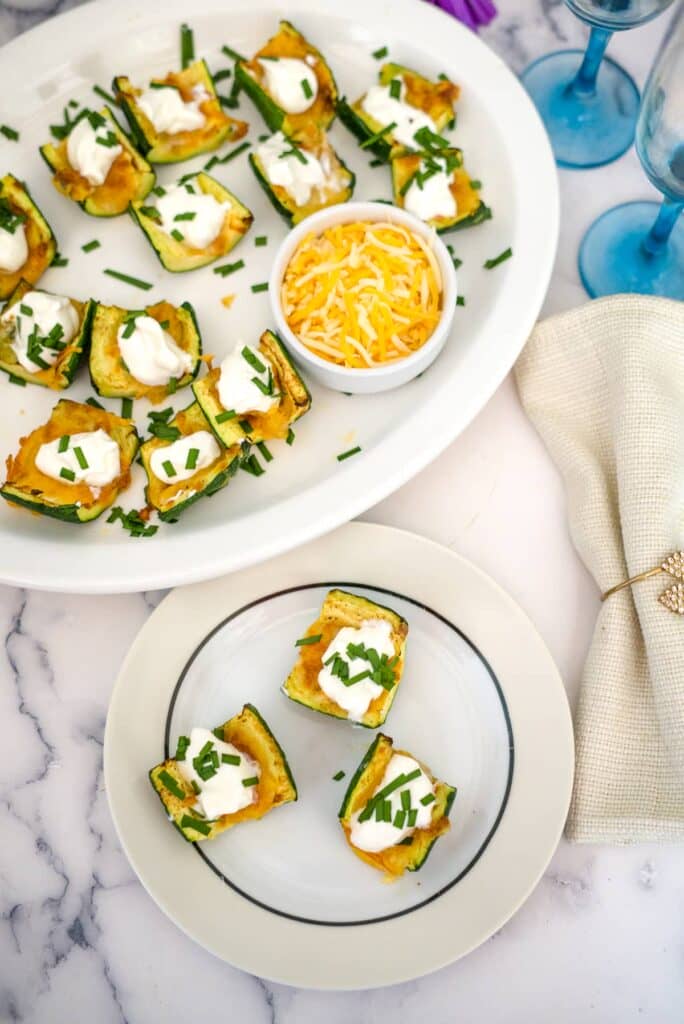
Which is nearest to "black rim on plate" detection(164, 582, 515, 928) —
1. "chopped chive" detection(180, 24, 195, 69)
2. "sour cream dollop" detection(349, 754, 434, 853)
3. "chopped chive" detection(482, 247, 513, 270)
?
"sour cream dollop" detection(349, 754, 434, 853)

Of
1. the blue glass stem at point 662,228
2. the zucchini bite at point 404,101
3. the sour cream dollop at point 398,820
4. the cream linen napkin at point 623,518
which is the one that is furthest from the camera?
the zucchini bite at point 404,101

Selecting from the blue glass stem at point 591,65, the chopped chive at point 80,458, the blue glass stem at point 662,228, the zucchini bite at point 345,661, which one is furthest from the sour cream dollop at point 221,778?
the blue glass stem at point 591,65

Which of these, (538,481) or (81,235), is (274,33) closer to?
(81,235)

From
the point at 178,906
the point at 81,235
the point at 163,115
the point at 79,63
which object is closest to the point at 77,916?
the point at 178,906

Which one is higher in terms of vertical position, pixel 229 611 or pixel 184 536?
pixel 184 536

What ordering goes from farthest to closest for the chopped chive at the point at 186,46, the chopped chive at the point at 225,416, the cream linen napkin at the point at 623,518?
the chopped chive at the point at 186,46 → the chopped chive at the point at 225,416 → the cream linen napkin at the point at 623,518

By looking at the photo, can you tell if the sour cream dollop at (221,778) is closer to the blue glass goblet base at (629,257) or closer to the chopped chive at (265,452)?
the chopped chive at (265,452)

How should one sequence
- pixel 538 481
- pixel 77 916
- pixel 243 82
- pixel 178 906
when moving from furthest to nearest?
pixel 243 82
pixel 538 481
pixel 77 916
pixel 178 906

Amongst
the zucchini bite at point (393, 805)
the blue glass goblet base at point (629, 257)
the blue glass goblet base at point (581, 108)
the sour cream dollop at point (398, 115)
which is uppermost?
the sour cream dollop at point (398, 115)
